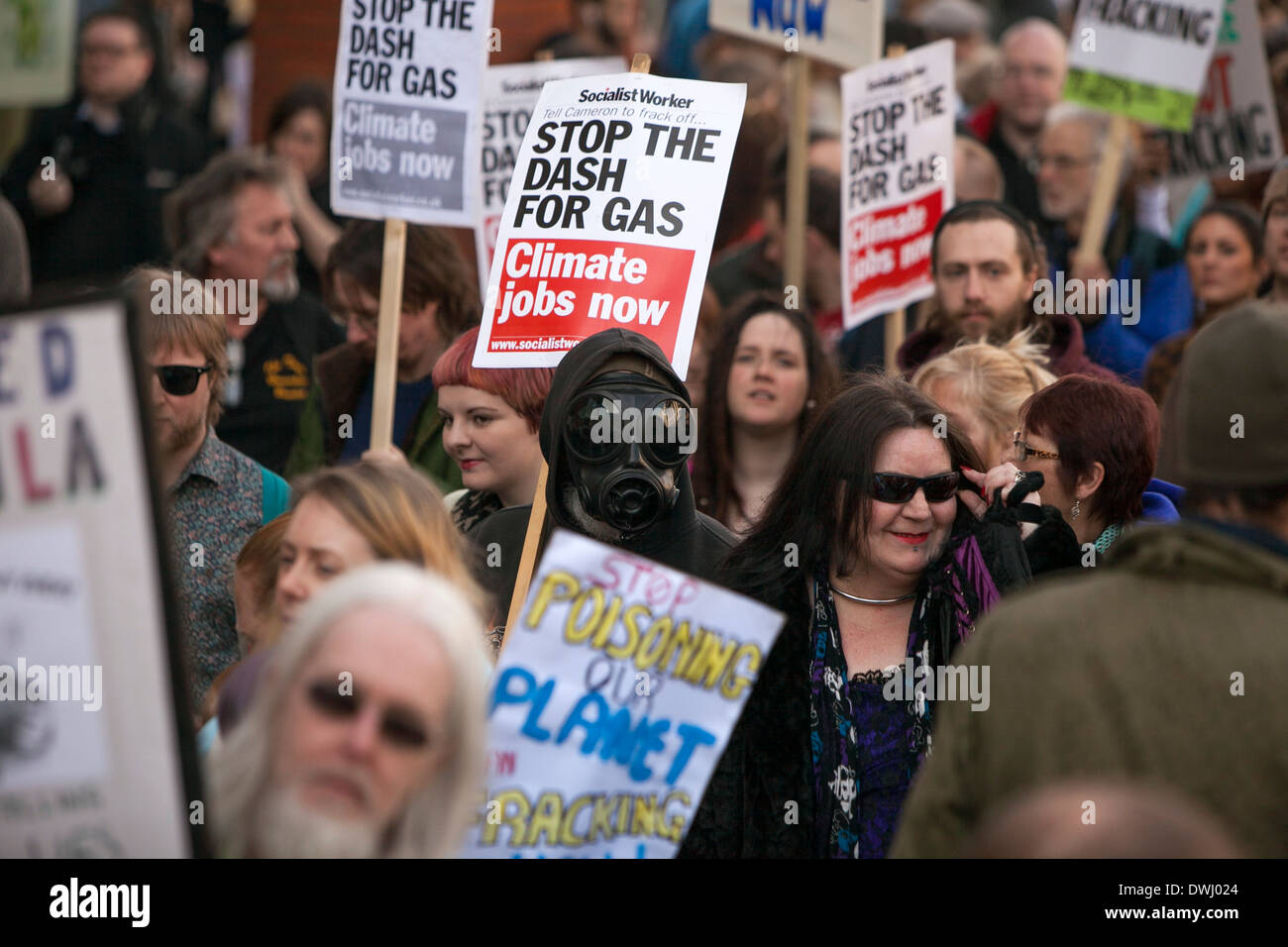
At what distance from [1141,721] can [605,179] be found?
2745 millimetres

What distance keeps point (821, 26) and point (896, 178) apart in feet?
3.24

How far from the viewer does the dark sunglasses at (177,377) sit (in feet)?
17.0

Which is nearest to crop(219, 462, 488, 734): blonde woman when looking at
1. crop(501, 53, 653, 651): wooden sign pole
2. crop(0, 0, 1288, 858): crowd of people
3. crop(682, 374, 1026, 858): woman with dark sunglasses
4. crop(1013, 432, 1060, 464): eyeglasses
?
crop(0, 0, 1288, 858): crowd of people

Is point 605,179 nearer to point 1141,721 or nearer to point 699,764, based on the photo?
point 699,764

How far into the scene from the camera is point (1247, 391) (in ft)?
9.39

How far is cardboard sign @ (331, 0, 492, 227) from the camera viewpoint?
6.41 meters

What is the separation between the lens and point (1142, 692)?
2.70 m

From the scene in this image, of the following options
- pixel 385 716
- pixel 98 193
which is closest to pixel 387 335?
pixel 385 716

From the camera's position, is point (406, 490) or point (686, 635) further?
point (406, 490)

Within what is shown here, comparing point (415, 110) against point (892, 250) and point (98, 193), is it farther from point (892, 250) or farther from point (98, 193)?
point (98, 193)

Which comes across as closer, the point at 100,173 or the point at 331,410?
the point at 331,410

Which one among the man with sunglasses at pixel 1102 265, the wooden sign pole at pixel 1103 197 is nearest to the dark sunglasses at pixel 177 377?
the man with sunglasses at pixel 1102 265

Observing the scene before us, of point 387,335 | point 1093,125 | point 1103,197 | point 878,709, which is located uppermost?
point 1093,125
